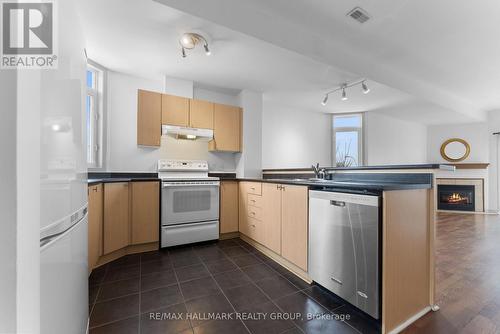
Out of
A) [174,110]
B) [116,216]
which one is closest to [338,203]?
[116,216]

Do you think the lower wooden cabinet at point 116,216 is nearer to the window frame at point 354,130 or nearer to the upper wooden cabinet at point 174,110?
the upper wooden cabinet at point 174,110

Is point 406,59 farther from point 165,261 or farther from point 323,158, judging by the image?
point 165,261

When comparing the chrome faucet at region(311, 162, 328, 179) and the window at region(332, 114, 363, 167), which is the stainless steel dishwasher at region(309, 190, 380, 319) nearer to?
the chrome faucet at region(311, 162, 328, 179)

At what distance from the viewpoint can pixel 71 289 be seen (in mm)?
799

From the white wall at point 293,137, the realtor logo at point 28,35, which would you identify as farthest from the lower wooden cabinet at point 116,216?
the white wall at point 293,137

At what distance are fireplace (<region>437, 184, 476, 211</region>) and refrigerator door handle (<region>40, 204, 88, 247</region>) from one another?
7686 mm

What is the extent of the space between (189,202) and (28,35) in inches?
96.1

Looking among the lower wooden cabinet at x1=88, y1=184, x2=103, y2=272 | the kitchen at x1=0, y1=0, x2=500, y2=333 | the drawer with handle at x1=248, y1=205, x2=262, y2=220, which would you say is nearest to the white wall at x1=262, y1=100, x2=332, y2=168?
the kitchen at x1=0, y1=0, x2=500, y2=333

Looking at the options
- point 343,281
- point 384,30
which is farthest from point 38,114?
point 384,30

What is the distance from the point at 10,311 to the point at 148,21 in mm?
2302

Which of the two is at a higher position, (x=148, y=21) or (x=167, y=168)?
(x=148, y=21)

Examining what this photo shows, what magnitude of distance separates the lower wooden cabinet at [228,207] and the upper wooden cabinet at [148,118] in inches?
45.4

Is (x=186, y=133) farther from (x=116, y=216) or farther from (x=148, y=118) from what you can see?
(x=116, y=216)

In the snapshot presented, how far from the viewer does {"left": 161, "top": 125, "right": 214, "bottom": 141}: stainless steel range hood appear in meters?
2.90
